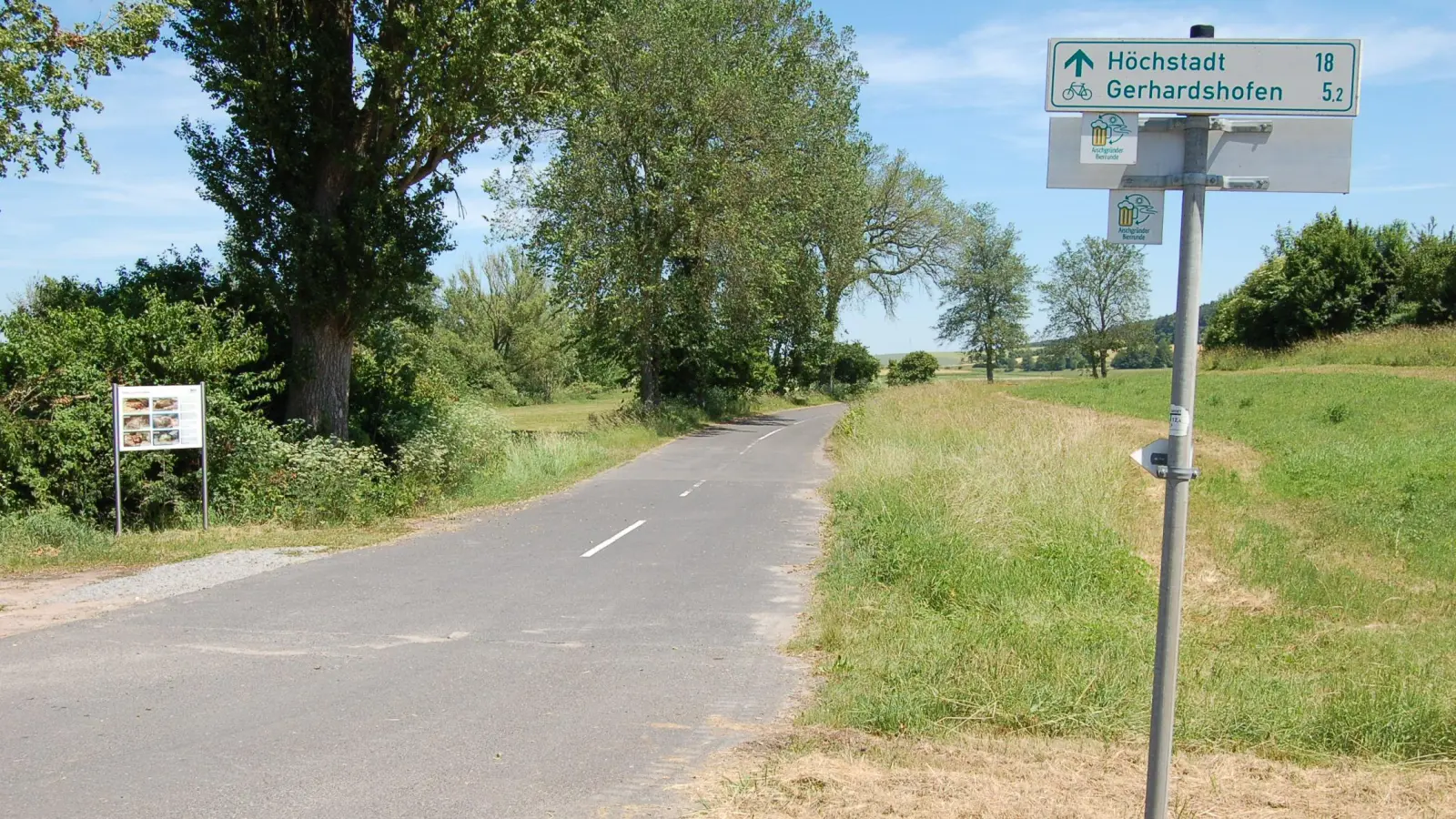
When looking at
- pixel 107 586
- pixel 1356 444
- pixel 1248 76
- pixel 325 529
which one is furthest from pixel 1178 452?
pixel 1356 444

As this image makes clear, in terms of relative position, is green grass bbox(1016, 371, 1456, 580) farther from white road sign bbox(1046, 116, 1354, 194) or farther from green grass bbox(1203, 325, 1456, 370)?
white road sign bbox(1046, 116, 1354, 194)

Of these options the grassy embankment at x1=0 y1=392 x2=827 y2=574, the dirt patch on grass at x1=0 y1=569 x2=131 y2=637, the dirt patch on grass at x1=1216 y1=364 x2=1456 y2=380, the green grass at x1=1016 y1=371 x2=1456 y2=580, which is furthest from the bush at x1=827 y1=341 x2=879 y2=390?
the dirt patch on grass at x1=0 y1=569 x2=131 y2=637

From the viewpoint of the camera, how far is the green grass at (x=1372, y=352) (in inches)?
1610

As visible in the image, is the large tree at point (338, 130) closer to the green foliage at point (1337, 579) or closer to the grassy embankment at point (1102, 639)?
the grassy embankment at point (1102, 639)

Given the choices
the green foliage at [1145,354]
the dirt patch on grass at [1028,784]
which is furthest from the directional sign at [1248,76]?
the green foliage at [1145,354]

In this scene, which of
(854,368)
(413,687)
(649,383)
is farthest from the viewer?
(854,368)

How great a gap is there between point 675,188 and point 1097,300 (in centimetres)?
7599

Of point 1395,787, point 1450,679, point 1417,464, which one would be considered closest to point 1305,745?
point 1395,787

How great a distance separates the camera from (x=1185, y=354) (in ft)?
12.0

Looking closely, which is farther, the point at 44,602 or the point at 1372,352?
the point at 1372,352

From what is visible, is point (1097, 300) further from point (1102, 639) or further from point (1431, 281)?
point (1102, 639)

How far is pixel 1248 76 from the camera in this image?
12.4ft

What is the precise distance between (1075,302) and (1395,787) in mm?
102446

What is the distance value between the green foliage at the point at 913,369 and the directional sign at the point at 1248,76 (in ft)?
240
